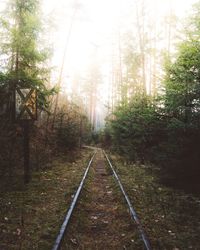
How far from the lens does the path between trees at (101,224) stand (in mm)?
5895

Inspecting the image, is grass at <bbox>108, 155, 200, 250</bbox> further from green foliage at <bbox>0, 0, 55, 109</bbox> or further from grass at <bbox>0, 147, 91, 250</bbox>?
green foliage at <bbox>0, 0, 55, 109</bbox>

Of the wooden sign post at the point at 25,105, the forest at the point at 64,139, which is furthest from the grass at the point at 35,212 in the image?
the wooden sign post at the point at 25,105

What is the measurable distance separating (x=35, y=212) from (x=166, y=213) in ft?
11.2

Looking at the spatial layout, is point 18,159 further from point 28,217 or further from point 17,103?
point 28,217

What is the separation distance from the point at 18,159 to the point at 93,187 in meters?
3.48

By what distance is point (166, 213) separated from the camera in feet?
26.3

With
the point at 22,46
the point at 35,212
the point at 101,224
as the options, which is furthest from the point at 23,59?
the point at 101,224

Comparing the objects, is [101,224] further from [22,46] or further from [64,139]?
[64,139]

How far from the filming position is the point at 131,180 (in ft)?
41.9

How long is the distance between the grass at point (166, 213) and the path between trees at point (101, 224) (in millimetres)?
423

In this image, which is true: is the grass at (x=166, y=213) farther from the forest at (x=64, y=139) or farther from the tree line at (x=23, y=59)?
the tree line at (x=23, y=59)

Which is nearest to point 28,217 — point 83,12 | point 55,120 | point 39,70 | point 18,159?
point 18,159

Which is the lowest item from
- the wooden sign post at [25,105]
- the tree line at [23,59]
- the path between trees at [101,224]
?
the path between trees at [101,224]

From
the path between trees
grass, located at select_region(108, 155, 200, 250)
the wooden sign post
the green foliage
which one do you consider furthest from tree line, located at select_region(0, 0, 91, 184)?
grass, located at select_region(108, 155, 200, 250)
